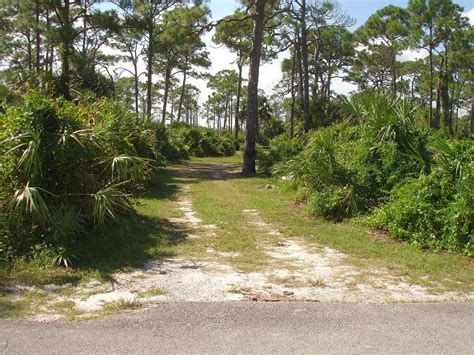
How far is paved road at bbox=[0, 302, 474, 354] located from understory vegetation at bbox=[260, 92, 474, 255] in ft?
10.2

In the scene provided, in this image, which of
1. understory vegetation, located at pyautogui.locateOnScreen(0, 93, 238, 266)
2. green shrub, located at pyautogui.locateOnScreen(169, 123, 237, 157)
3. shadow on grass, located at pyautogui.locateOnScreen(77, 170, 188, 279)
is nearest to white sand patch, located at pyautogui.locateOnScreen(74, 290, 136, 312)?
shadow on grass, located at pyautogui.locateOnScreen(77, 170, 188, 279)

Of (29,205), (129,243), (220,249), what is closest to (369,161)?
(220,249)

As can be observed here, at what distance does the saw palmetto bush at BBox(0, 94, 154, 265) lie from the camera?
22.2 ft

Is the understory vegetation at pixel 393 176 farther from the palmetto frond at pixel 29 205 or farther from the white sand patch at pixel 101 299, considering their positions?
the palmetto frond at pixel 29 205

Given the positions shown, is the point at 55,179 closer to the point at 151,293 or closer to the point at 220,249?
the point at 220,249

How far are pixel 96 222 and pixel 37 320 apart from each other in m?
3.26

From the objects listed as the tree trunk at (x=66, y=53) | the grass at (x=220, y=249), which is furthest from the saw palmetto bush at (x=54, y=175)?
the tree trunk at (x=66, y=53)

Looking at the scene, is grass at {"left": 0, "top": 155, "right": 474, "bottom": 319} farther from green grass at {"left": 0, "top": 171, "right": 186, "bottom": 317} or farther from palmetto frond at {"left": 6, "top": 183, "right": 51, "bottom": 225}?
palmetto frond at {"left": 6, "top": 183, "right": 51, "bottom": 225}

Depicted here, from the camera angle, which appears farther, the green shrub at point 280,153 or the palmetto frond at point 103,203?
the green shrub at point 280,153

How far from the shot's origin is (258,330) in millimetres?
4340

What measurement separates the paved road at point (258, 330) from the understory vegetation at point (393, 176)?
312 centimetres

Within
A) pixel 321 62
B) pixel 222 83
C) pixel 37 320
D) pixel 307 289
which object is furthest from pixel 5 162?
pixel 222 83

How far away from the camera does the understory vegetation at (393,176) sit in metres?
7.92

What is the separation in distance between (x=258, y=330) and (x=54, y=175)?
181 inches
